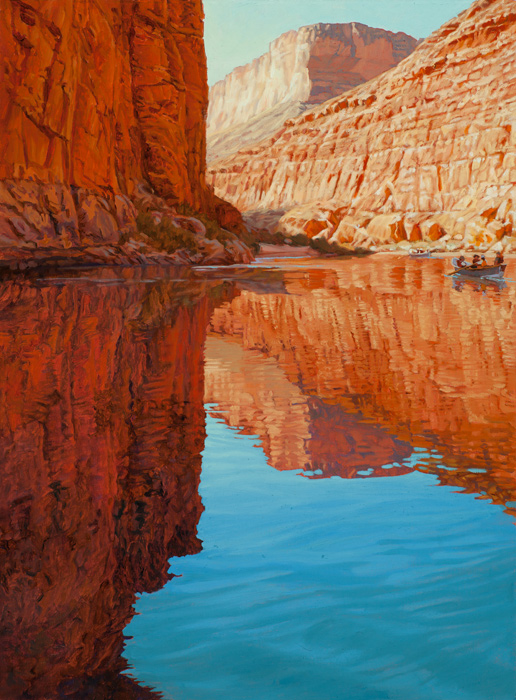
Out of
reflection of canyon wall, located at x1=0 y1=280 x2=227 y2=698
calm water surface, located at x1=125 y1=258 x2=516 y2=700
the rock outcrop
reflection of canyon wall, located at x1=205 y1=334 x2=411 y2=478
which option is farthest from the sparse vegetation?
calm water surface, located at x1=125 y1=258 x2=516 y2=700

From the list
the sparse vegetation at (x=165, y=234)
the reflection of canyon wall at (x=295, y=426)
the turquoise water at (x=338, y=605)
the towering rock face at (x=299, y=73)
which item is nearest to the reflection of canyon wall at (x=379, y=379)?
the reflection of canyon wall at (x=295, y=426)

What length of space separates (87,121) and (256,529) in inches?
976

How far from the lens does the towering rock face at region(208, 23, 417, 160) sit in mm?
146000

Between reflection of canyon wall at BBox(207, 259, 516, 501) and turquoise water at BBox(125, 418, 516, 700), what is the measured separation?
28.5 inches

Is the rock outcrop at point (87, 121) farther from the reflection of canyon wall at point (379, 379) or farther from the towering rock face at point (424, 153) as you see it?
the towering rock face at point (424, 153)

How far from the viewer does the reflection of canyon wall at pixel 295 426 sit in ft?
13.0

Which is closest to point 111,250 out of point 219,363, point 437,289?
point 437,289

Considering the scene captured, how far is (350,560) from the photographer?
2.57 metres

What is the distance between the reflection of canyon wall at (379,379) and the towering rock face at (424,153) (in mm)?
45723

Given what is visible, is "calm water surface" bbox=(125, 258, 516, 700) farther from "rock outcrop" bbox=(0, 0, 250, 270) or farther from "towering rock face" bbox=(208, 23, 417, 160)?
"towering rock face" bbox=(208, 23, 417, 160)

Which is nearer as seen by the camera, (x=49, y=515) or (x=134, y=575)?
(x=134, y=575)

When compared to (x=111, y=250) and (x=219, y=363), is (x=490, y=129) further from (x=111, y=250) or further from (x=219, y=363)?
(x=219, y=363)

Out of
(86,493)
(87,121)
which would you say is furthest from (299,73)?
(86,493)

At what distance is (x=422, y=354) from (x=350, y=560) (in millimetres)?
5638
